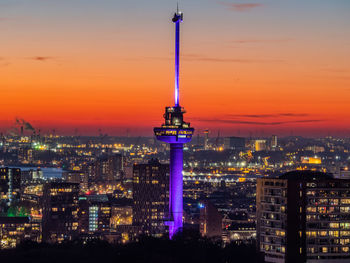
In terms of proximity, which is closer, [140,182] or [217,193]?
[140,182]

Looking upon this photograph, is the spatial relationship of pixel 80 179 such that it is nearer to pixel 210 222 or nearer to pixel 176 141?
pixel 210 222

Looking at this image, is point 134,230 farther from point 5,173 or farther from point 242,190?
point 242,190

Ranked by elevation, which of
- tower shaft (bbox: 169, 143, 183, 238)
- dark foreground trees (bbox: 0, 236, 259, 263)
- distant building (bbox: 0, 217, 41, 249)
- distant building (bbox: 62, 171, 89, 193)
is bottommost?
dark foreground trees (bbox: 0, 236, 259, 263)

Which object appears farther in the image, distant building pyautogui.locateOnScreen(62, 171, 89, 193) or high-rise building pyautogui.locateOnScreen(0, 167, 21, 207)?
distant building pyautogui.locateOnScreen(62, 171, 89, 193)

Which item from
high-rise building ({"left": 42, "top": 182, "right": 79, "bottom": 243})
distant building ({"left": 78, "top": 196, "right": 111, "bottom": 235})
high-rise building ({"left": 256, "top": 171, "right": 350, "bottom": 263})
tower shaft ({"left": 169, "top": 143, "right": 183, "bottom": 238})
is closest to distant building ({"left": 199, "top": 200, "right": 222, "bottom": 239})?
tower shaft ({"left": 169, "top": 143, "right": 183, "bottom": 238})

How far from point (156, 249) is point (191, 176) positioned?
12823cm

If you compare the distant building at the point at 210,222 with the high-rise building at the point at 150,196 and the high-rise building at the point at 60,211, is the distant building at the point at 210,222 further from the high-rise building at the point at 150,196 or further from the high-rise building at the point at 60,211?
the high-rise building at the point at 60,211

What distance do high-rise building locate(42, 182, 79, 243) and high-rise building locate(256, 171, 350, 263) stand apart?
29277 millimetres

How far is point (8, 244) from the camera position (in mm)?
71438

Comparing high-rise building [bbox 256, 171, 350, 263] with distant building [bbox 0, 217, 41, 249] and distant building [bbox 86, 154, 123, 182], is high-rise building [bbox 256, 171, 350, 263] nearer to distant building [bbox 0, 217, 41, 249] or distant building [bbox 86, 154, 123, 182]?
distant building [bbox 0, 217, 41, 249]

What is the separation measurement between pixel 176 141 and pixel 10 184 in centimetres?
4682

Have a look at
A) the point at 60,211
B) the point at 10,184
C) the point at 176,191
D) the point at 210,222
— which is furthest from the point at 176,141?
the point at 10,184

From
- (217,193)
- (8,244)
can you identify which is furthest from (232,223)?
(217,193)

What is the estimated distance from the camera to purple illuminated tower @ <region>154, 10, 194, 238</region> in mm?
70250
